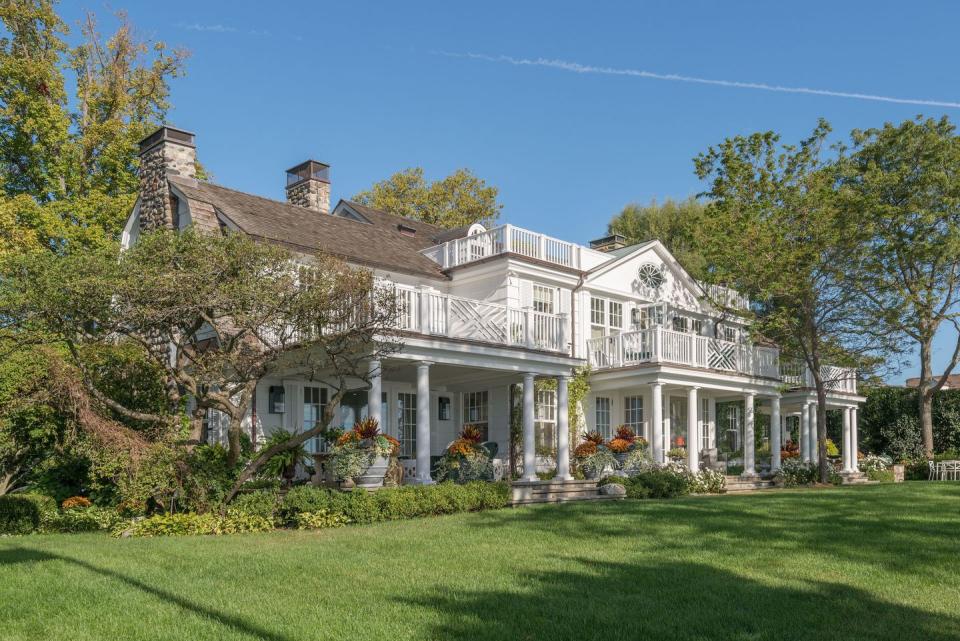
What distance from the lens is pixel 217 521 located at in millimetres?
12461

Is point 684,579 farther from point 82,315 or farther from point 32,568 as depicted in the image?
point 82,315

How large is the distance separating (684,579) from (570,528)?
11.8 feet

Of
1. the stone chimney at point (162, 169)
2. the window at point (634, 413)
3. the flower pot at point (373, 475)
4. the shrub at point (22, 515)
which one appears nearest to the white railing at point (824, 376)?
the window at point (634, 413)

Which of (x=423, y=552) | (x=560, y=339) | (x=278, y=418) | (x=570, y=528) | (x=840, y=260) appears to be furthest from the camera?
(x=840, y=260)

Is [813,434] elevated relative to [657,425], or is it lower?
lower

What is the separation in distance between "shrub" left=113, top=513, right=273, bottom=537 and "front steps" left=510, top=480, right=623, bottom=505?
205 inches

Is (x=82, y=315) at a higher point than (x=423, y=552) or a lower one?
higher

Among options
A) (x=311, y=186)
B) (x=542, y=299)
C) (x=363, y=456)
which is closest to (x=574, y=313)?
(x=542, y=299)

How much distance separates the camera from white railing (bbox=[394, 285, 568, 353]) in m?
15.9

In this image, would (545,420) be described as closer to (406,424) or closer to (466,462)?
(406,424)

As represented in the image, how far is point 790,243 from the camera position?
843 inches

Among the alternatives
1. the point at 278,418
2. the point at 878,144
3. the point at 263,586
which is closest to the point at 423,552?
the point at 263,586

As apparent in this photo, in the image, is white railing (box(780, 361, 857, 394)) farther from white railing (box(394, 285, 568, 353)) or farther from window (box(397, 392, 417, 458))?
window (box(397, 392, 417, 458))

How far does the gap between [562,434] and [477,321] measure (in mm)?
3185
